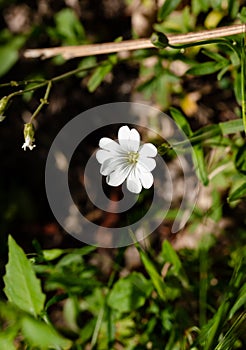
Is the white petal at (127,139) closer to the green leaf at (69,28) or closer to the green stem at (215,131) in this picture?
the green stem at (215,131)

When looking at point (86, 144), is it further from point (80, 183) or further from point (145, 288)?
point (145, 288)

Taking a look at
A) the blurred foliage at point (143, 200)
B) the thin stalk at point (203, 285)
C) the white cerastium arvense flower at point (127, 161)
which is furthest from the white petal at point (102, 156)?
the thin stalk at point (203, 285)

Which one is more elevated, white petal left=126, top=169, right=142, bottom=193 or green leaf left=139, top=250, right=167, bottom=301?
white petal left=126, top=169, right=142, bottom=193

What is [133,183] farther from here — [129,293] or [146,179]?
[129,293]

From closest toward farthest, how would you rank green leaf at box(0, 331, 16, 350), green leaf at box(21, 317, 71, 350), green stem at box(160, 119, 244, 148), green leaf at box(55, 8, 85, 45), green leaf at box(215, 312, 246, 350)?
green leaf at box(21, 317, 71, 350), green leaf at box(0, 331, 16, 350), green leaf at box(215, 312, 246, 350), green stem at box(160, 119, 244, 148), green leaf at box(55, 8, 85, 45)

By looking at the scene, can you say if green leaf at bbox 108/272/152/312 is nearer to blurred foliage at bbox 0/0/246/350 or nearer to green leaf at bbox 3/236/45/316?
blurred foliage at bbox 0/0/246/350

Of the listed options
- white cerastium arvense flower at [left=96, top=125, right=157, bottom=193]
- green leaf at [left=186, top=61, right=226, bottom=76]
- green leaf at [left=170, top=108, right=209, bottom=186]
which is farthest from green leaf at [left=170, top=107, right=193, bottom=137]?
white cerastium arvense flower at [left=96, top=125, right=157, bottom=193]

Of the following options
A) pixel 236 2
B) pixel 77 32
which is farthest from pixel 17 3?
pixel 236 2

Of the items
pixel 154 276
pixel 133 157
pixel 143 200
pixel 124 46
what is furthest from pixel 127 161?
pixel 143 200
